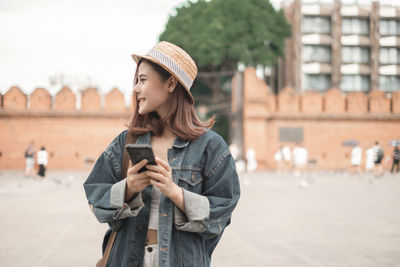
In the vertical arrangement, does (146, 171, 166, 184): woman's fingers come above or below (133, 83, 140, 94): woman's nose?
below

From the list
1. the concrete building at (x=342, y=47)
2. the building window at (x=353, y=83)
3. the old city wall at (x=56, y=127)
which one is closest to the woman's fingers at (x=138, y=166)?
the old city wall at (x=56, y=127)

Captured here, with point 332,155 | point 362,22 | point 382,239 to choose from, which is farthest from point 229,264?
point 362,22

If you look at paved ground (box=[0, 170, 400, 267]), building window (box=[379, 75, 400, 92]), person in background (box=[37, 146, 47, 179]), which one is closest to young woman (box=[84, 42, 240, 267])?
paved ground (box=[0, 170, 400, 267])

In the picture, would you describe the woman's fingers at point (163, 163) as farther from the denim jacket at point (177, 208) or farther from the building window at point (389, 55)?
the building window at point (389, 55)

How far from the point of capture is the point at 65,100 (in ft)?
76.0

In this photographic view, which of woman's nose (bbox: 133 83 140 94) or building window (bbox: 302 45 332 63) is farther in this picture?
building window (bbox: 302 45 332 63)

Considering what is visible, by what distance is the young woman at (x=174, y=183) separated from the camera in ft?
6.39

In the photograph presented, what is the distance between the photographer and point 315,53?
144 ft

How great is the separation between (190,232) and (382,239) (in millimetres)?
5375

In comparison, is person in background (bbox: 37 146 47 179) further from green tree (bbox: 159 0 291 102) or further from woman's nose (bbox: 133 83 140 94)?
woman's nose (bbox: 133 83 140 94)

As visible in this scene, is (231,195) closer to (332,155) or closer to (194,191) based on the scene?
(194,191)

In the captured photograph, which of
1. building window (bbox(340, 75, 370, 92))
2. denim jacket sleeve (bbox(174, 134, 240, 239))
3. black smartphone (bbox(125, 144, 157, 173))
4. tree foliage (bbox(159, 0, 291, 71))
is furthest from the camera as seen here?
building window (bbox(340, 75, 370, 92))

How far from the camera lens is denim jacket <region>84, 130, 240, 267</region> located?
1.94 m

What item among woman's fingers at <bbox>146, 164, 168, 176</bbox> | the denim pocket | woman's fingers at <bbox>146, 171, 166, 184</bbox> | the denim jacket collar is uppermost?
the denim jacket collar
